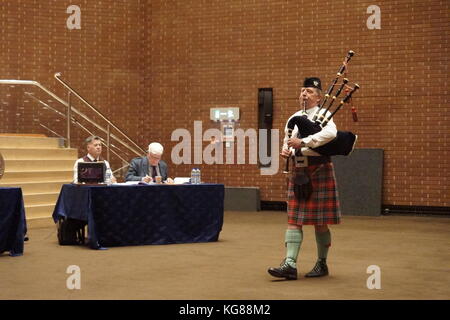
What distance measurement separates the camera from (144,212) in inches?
314

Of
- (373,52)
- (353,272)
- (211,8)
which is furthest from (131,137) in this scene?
(353,272)

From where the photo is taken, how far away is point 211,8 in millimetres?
13586

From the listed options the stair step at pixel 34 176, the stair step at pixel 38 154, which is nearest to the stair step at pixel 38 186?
the stair step at pixel 34 176

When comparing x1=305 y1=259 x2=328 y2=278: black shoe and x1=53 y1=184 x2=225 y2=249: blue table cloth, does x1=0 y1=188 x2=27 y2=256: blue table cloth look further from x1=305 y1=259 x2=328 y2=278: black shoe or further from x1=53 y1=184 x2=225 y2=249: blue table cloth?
x1=305 y1=259 x2=328 y2=278: black shoe

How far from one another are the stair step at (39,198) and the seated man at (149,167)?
2642mm

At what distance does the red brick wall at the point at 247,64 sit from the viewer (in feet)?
39.8

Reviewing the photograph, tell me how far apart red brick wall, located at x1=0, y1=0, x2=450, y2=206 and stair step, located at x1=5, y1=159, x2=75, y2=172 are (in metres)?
1.40

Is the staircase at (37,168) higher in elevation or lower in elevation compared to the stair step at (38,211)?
higher

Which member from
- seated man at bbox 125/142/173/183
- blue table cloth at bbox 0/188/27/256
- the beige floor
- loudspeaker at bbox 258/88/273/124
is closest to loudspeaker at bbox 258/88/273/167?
loudspeaker at bbox 258/88/273/124

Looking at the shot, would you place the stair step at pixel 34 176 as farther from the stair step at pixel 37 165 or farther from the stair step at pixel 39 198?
the stair step at pixel 39 198

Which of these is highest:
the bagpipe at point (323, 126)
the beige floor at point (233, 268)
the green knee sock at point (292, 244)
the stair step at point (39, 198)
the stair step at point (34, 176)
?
the bagpipe at point (323, 126)

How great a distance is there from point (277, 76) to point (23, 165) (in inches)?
201

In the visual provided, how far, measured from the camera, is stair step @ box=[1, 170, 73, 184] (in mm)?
10593

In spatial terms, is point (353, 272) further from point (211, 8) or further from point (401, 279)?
point (211, 8)
